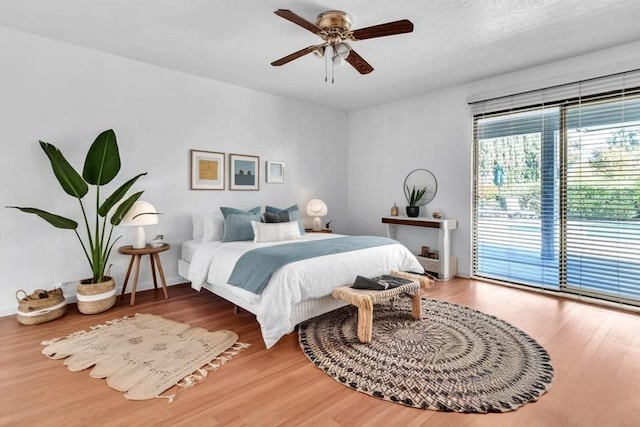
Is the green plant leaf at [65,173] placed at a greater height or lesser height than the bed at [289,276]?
greater

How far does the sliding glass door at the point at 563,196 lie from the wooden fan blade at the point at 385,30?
2.44 m

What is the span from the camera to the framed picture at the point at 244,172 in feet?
14.8

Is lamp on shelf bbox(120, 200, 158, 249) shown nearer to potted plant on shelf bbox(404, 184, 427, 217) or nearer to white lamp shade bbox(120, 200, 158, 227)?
white lamp shade bbox(120, 200, 158, 227)

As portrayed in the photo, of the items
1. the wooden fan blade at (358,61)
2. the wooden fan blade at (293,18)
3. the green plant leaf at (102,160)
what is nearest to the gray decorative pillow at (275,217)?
the green plant leaf at (102,160)

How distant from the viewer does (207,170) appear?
14.0ft

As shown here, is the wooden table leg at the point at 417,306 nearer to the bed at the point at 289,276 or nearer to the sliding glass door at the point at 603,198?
the bed at the point at 289,276

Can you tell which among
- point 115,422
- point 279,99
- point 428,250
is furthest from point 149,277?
point 428,250

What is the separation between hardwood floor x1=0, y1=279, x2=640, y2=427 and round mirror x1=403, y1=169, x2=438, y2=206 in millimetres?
2346

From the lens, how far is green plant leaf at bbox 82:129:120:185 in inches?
121

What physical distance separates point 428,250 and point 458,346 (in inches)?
94.5

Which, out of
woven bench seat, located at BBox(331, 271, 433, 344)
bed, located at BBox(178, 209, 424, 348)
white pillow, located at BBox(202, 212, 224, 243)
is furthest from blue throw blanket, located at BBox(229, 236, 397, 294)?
white pillow, located at BBox(202, 212, 224, 243)

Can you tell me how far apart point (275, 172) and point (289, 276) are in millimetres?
2741

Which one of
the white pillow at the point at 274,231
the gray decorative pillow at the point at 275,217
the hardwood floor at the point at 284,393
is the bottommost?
the hardwood floor at the point at 284,393

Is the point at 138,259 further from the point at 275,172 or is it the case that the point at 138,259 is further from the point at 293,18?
the point at 293,18
